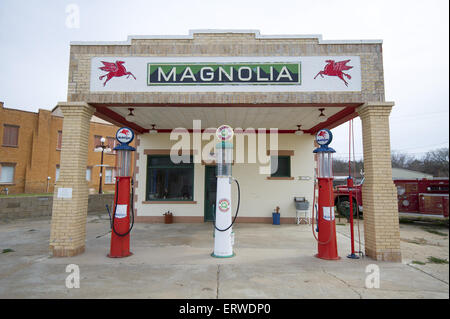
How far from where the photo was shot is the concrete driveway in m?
4.12

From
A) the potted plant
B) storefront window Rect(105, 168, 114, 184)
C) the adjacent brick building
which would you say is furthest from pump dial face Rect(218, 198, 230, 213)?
storefront window Rect(105, 168, 114, 184)

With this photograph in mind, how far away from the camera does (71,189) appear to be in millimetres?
6113

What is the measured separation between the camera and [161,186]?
11.1m

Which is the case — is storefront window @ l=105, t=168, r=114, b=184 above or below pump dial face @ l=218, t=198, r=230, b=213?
above

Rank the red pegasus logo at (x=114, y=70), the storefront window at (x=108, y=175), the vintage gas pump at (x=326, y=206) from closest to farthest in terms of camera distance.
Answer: the vintage gas pump at (x=326, y=206)
the red pegasus logo at (x=114, y=70)
the storefront window at (x=108, y=175)

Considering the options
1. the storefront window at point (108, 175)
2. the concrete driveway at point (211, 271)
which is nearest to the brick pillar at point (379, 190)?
the concrete driveway at point (211, 271)

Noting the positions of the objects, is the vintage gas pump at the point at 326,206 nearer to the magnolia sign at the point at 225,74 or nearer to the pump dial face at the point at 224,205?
the magnolia sign at the point at 225,74

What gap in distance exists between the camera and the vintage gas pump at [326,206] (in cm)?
590

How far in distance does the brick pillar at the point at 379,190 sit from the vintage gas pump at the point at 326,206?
900 millimetres

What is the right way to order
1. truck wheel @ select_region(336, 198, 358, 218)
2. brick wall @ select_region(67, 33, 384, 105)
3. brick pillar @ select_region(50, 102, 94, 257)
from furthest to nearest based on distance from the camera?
truck wheel @ select_region(336, 198, 358, 218) → brick wall @ select_region(67, 33, 384, 105) → brick pillar @ select_region(50, 102, 94, 257)

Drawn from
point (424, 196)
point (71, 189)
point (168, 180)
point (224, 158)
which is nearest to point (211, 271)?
point (224, 158)

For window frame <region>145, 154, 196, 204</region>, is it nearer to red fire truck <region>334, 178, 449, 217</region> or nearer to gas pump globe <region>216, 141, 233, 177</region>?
gas pump globe <region>216, 141, 233, 177</region>

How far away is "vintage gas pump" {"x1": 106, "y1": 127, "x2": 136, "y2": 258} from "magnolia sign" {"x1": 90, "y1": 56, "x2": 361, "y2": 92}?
4.57 ft

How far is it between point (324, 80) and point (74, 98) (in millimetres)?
6210
